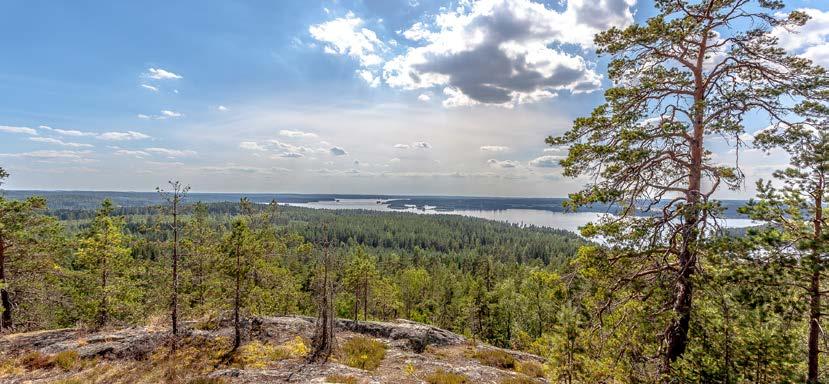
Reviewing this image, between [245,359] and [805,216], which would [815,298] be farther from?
[245,359]

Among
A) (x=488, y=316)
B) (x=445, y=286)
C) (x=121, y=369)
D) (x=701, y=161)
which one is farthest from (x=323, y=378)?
(x=445, y=286)

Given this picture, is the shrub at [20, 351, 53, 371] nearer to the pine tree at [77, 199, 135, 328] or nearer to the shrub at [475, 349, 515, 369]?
the pine tree at [77, 199, 135, 328]

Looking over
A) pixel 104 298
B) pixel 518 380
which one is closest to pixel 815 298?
pixel 518 380

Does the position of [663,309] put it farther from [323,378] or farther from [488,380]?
[323,378]

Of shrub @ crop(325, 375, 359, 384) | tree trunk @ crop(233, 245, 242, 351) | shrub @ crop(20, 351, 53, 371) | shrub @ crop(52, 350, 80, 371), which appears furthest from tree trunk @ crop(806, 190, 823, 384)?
shrub @ crop(20, 351, 53, 371)

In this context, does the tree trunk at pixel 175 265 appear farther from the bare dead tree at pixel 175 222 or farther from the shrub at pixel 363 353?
the shrub at pixel 363 353

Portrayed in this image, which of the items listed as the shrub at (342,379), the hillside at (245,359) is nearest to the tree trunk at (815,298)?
the hillside at (245,359)

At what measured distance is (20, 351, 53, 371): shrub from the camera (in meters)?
13.7

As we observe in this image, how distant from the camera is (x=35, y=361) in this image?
45.8 feet

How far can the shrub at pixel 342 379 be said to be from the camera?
1270 cm

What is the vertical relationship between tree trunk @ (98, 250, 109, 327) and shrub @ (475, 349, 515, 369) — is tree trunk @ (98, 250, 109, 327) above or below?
above

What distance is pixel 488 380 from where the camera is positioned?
15539mm

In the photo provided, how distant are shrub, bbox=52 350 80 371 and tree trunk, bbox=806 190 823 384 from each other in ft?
73.7

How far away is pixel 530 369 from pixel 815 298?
13920 millimetres
